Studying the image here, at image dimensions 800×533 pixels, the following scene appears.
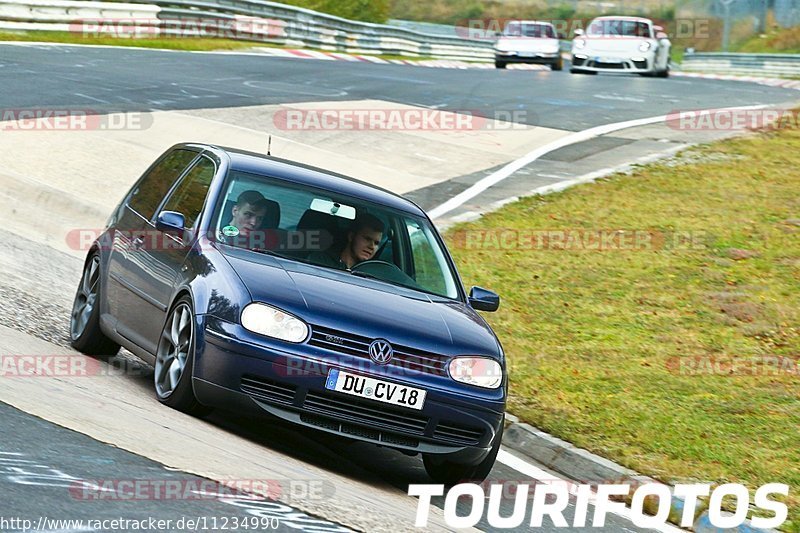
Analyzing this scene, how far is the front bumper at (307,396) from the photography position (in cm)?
693

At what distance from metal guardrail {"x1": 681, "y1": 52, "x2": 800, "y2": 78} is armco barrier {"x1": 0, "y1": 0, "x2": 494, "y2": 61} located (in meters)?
10.1

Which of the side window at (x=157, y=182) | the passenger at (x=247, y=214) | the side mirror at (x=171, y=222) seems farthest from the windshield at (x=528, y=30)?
the side mirror at (x=171, y=222)

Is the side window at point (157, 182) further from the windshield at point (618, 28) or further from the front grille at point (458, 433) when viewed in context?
the windshield at point (618, 28)

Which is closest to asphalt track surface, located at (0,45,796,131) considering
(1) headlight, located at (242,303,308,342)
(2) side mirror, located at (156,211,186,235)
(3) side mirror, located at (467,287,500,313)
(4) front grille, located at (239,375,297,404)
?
(2) side mirror, located at (156,211,186,235)

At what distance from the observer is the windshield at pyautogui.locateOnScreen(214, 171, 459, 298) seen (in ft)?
26.3

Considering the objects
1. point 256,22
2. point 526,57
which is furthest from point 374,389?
point 526,57

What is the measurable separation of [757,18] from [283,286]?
70.9m

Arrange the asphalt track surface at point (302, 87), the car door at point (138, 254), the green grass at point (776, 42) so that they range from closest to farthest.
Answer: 1. the car door at point (138, 254)
2. the asphalt track surface at point (302, 87)
3. the green grass at point (776, 42)

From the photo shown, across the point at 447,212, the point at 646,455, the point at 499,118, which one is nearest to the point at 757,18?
the point at 499,118

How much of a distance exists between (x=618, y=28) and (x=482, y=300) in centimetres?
2923

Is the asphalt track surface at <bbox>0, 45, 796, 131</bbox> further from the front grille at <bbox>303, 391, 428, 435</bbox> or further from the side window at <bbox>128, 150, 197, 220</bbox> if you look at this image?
the front grille at <bbox>303, 391, 428, 435</bbox>

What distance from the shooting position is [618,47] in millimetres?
36281

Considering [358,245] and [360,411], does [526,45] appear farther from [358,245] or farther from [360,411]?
[360,411]

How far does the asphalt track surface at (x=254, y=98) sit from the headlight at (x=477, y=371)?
2.10ft
